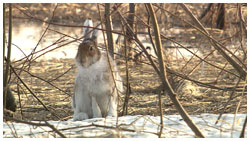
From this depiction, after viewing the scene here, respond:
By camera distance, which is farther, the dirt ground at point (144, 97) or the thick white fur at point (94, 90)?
the dirt ground at point (144, 97)

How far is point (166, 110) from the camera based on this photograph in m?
5.39

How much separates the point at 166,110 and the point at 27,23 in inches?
367

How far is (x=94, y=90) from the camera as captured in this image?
14.6 ft

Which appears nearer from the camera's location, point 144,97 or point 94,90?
point 94,90

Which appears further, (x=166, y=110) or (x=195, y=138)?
(x=166, y=110)

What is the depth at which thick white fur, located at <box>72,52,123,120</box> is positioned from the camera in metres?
4.43

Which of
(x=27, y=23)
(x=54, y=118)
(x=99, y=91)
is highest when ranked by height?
(x=27, y=23)

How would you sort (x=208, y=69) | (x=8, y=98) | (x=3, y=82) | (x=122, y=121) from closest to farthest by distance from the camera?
(x=3, y=82) → (x=122, y=121) → (x=8, y=98) → (x=208, y=69)

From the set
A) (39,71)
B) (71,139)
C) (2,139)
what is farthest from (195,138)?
(39,71)

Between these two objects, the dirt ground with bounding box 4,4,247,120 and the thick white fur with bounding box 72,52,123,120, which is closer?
the thick white fur with bounding box 72,52,123,120

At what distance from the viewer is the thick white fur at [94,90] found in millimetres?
4434

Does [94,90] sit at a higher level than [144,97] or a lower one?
higher

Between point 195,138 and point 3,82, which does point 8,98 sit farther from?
point 195,138

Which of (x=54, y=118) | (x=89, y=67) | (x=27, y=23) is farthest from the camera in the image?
(x=27, y=23)
